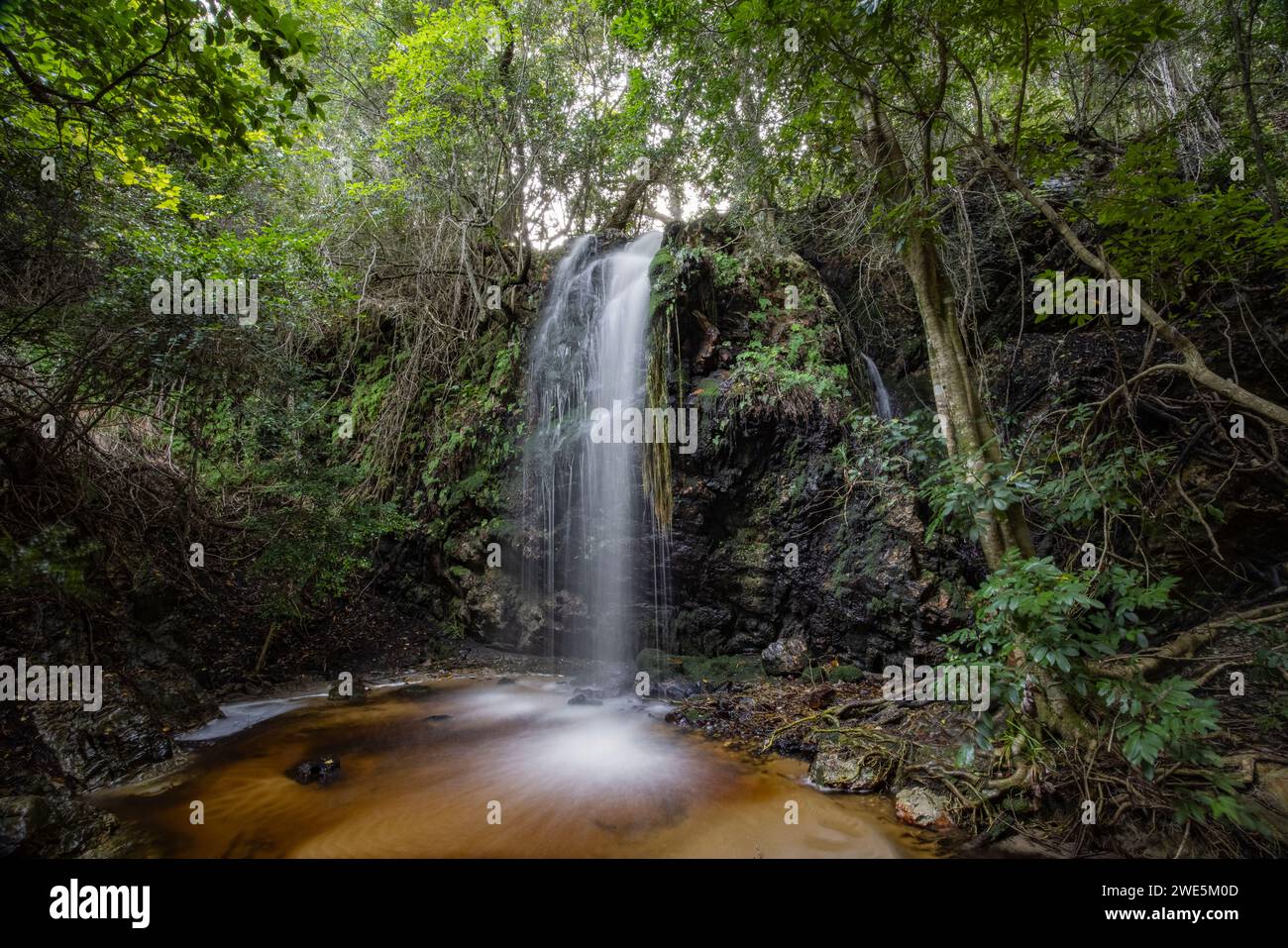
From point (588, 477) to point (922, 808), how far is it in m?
5.78

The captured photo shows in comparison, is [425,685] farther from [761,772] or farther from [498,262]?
[498,262]

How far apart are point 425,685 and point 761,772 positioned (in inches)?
190

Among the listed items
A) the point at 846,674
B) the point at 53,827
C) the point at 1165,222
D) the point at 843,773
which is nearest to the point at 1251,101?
the point at 1165,222

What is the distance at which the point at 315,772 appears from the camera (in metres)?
4.34

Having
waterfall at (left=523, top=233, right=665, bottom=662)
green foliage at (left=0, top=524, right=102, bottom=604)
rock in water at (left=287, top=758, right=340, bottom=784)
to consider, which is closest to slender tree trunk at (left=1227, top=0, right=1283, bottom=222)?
waterfall at (left=523, top=233, right=665, bottom=662)

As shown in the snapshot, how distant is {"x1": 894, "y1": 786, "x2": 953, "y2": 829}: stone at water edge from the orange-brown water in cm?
13

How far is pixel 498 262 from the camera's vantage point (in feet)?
35.0

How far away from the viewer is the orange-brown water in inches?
138

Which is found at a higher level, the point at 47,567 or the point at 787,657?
the point at 47,567

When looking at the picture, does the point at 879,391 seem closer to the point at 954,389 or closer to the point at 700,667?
the point at 954,389

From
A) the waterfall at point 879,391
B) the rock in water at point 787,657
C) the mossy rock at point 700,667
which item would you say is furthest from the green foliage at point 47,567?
the waterfall at point 879,391

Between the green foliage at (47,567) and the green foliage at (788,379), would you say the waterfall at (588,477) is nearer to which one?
the green foliage at (788,379)

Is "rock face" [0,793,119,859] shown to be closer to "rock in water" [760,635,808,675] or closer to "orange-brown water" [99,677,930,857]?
"orange-brown water" [99,677,930,857]
